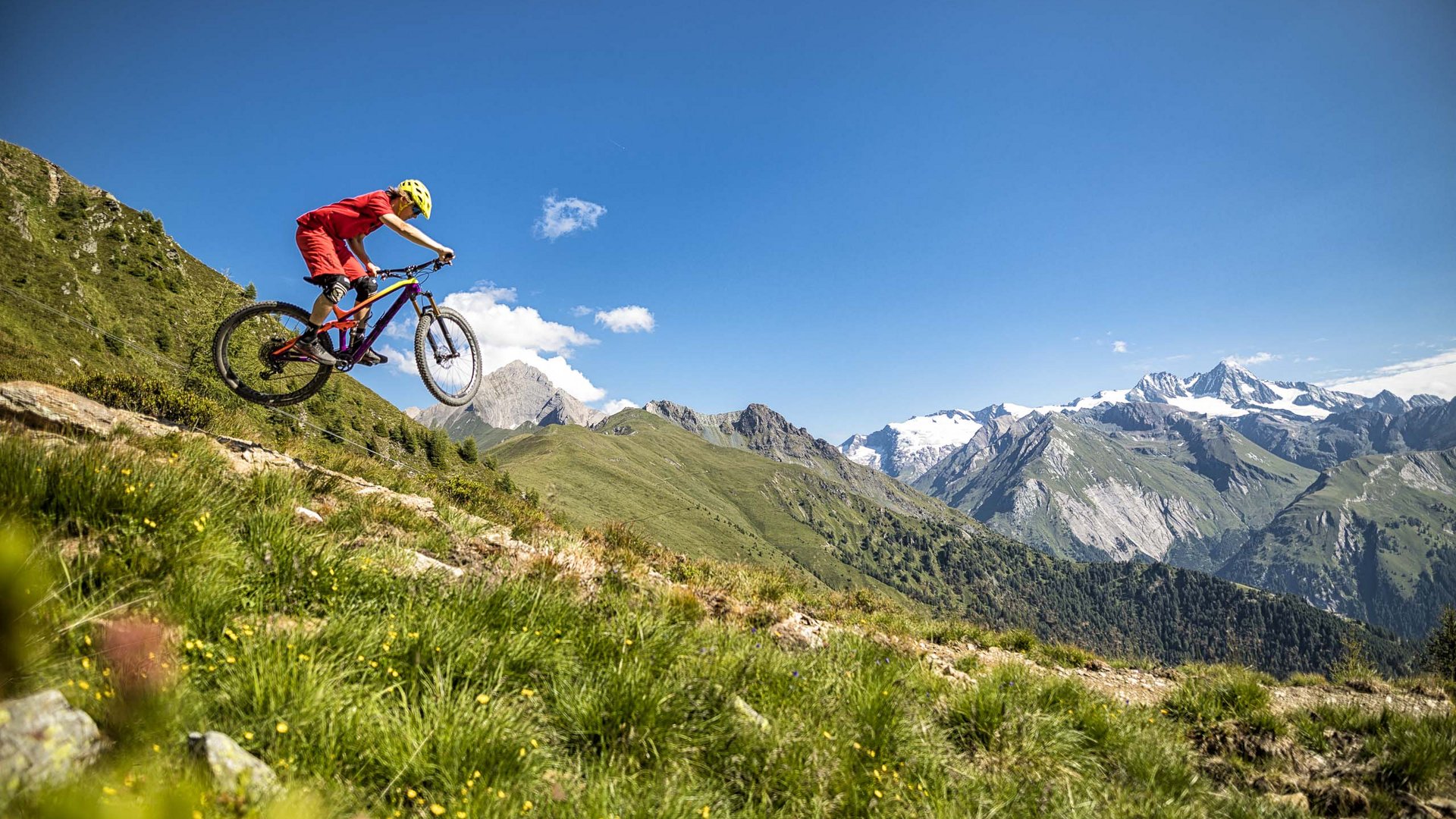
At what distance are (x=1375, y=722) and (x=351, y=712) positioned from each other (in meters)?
12.0

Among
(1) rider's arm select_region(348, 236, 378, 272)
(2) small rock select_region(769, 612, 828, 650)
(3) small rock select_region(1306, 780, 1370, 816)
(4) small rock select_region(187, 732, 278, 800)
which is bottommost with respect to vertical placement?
(3) small rock select_region(1306, 780, 1370, 816)

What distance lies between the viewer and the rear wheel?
420 inches

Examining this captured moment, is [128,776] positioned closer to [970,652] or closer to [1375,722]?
[970,652]

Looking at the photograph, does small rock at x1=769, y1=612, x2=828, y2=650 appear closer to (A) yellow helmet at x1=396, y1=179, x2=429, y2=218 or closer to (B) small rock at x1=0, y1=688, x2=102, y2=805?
(B) small rock at x1=0, y1=688, x2=102, y2=805

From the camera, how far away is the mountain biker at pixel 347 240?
392 inches

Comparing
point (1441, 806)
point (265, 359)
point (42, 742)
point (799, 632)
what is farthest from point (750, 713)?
point (265, 359)

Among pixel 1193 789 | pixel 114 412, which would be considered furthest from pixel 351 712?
pixel 114 412

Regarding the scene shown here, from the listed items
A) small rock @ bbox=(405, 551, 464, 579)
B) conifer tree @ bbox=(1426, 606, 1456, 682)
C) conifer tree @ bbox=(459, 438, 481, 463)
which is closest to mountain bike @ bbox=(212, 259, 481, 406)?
small rock @ bbox=(405, 551, 464, 579)

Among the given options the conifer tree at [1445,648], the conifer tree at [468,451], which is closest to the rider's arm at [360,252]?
the conifer tree at [1445,648]

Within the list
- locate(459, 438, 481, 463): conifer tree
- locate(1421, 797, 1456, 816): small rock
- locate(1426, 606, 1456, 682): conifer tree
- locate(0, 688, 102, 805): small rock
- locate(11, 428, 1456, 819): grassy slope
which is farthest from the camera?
locate(459, 438, 481, 463): conifer tree

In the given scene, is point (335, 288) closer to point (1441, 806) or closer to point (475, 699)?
point (475, 699)

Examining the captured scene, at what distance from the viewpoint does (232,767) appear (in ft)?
8.49

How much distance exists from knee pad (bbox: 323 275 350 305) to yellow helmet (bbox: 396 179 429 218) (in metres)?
1.86

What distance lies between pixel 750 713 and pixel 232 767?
3.46 meters
